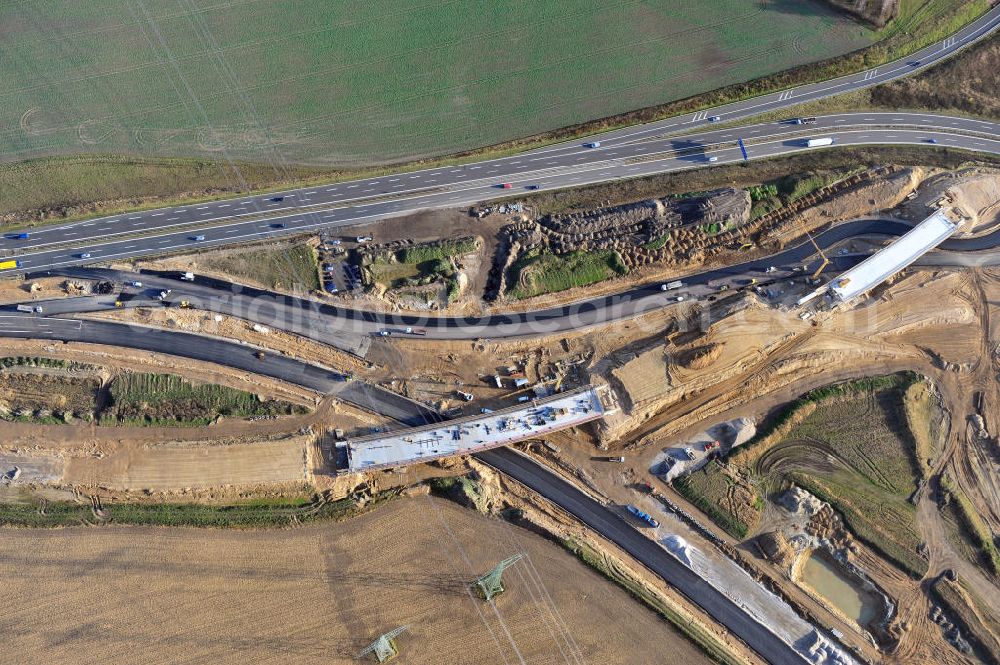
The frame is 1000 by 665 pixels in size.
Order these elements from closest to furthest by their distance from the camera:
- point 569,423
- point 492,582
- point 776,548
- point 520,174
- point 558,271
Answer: point 492,582
point 776,548
point 569,423
point 558,271
point 520,174

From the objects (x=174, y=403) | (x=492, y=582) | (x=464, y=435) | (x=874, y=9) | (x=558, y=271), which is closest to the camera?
(x=492, y=582)

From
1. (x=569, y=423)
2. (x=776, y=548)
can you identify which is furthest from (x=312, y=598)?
(x=776, y=548)

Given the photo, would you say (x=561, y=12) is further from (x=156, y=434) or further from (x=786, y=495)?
(x=156, y=434)

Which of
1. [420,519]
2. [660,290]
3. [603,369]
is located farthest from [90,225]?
[660,290]

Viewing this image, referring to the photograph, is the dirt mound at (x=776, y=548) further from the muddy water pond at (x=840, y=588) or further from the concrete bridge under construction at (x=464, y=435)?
the concrete bridge under construction at (x=464, y=435)

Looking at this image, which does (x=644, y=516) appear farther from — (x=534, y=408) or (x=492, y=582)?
(x=492, y=582)

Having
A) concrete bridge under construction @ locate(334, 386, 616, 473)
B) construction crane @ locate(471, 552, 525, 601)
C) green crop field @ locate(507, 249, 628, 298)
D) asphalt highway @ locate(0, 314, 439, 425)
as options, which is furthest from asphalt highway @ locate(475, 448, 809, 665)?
green crop field @ locate(507, 249, 628, 298)

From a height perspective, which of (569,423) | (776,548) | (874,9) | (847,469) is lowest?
(776,548)

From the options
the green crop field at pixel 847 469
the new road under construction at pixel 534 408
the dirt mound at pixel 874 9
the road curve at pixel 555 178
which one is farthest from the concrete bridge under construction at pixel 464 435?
the dirt mound at pixel 874 9
